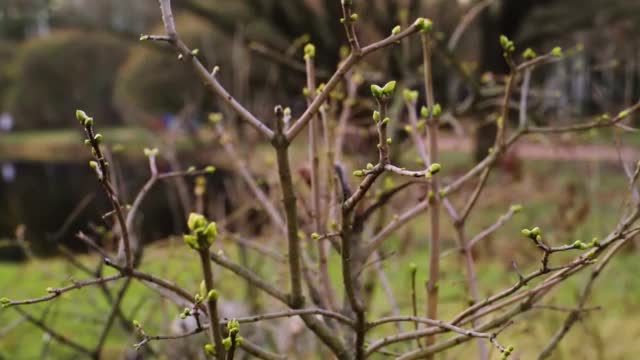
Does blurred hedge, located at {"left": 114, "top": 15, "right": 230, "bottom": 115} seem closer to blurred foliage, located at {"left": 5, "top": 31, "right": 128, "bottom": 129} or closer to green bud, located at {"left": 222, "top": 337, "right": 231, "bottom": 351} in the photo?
blurred foliage, located at {"left": 5, "top": 31, "right": 128, "bottom": 129}

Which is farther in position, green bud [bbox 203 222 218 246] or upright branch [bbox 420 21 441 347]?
upright branch [bbox 420 21 441 347]

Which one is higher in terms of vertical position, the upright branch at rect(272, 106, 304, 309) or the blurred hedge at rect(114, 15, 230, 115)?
the blurred hedge at rect(114, 15, 230, 115)

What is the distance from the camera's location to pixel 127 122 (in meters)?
26.1

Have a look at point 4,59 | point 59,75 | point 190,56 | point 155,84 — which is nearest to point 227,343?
point 190,56

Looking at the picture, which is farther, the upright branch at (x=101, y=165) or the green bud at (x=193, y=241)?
the upright branch at (x=101, y=165)

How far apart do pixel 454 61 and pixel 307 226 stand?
1.03 m

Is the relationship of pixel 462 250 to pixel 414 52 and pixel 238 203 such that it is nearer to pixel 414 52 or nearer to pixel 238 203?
pixel 238 203

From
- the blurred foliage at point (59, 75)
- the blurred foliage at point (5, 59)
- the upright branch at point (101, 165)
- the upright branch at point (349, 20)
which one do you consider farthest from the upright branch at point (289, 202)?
Answer: the blurred foliage at point (5, 59)

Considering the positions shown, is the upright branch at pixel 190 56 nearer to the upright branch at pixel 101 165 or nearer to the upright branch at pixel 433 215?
the upright branch at pixel 101 165

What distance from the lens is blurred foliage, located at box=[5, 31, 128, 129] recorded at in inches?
1075

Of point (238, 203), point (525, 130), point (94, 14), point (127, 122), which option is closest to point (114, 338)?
point (238, 203)

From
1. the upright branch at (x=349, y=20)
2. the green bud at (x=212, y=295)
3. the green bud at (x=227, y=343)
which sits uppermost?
the upright branch at (x=349, y=20)

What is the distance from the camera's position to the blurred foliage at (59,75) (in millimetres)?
27297

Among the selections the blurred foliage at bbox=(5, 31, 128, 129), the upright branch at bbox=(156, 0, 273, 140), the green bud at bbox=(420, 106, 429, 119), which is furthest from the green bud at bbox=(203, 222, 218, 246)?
the blurred foliage at bbox=(5, 31, 128, 129)
